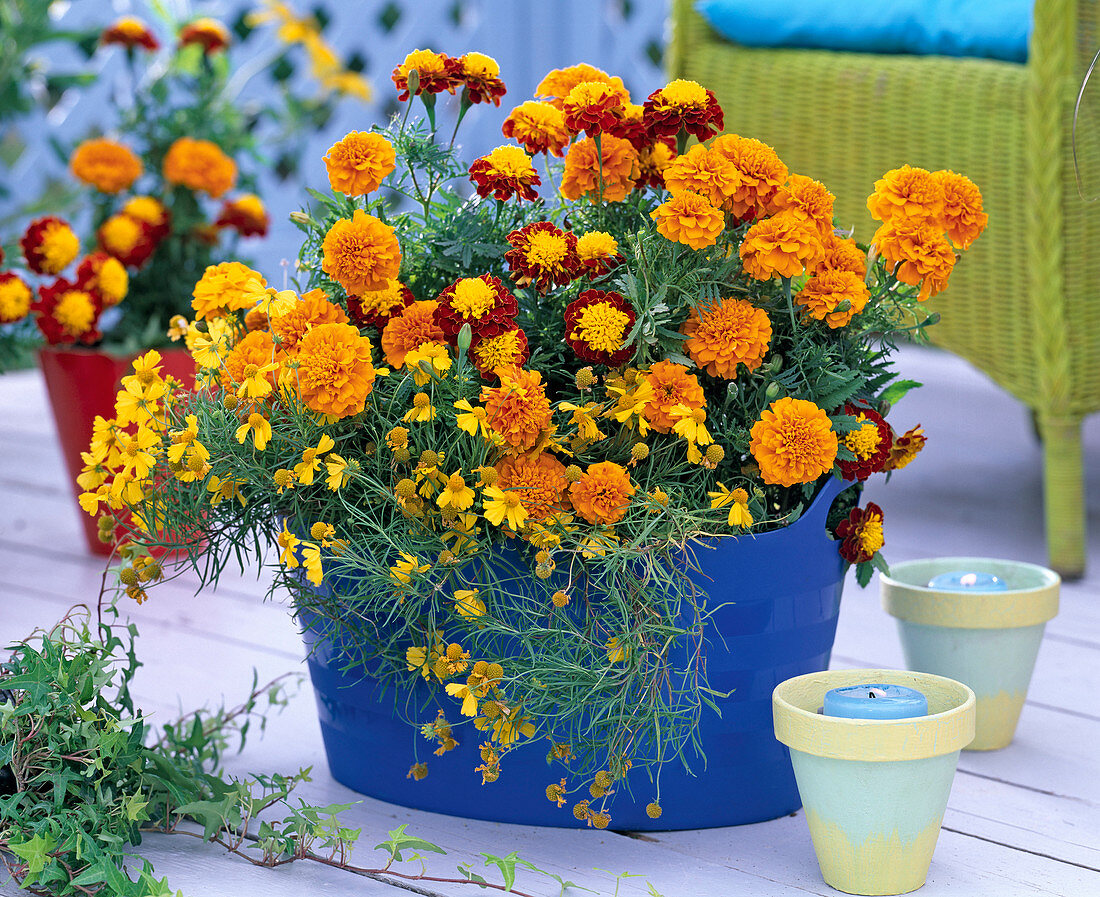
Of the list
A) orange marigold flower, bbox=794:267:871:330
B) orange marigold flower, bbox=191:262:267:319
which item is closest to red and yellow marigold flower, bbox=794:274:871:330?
orange marigold flower, bbox=794:267:871:330

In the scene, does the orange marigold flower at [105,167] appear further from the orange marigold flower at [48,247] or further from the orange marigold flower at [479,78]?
the orange marigold flower at [479,78]

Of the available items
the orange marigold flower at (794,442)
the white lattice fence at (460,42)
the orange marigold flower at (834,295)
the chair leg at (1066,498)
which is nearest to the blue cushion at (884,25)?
the chair leg at (1066,498)

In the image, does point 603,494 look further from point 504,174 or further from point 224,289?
point 224,289

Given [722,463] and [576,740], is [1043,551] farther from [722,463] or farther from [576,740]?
[576,740]

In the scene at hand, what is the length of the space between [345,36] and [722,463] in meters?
2.81

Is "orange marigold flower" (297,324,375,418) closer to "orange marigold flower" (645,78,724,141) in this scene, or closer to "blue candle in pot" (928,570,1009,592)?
"orange marigold flower" (645,78,724,141)

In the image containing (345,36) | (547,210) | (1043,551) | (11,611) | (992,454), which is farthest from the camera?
(345,36)

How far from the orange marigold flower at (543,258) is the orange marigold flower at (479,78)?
13 centimetres

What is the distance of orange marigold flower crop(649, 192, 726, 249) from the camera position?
35.2 inches

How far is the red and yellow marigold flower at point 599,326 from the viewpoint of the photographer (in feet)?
2.99

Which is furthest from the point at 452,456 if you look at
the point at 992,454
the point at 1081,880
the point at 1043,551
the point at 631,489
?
the point at 992,454

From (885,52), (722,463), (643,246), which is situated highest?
(885,52)

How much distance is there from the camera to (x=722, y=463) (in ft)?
3.21

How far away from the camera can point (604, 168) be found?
3.28 feet
